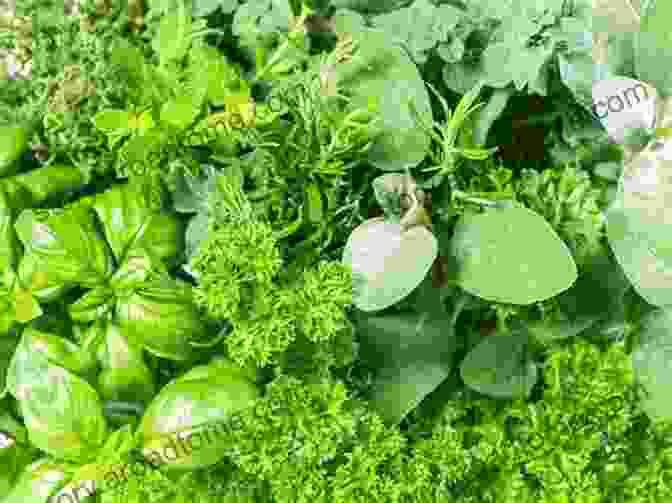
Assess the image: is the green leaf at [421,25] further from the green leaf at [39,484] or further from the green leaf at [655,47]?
the green leaf at [39,484]

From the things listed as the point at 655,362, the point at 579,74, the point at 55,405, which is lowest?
the point at 655,362

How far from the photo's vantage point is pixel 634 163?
77cm

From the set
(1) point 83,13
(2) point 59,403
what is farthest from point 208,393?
(1) point 83,13

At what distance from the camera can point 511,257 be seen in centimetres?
76

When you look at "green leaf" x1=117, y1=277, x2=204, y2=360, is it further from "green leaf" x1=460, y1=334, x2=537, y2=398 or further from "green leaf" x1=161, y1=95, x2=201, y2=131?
"green leaf" x1=460, y1=334, x2=537, y2=398

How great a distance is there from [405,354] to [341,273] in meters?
0.15

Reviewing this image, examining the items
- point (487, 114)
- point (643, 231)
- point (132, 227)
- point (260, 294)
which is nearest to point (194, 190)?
point (132, 227)

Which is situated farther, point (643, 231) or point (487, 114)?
point (487, 114)

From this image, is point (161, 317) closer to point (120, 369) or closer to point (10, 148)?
point (120, 369)

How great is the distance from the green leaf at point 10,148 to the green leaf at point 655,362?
0.61 meters

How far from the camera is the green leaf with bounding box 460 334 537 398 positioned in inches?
32.5

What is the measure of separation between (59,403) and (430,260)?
0.32 m

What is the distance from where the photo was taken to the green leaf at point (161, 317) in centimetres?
78

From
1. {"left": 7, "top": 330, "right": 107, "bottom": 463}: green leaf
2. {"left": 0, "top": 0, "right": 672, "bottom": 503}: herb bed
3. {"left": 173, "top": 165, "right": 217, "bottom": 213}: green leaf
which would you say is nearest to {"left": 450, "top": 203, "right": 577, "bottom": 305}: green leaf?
{"left": 0, "top": 0, "right": 672, "bottom": 503}: herb bed
